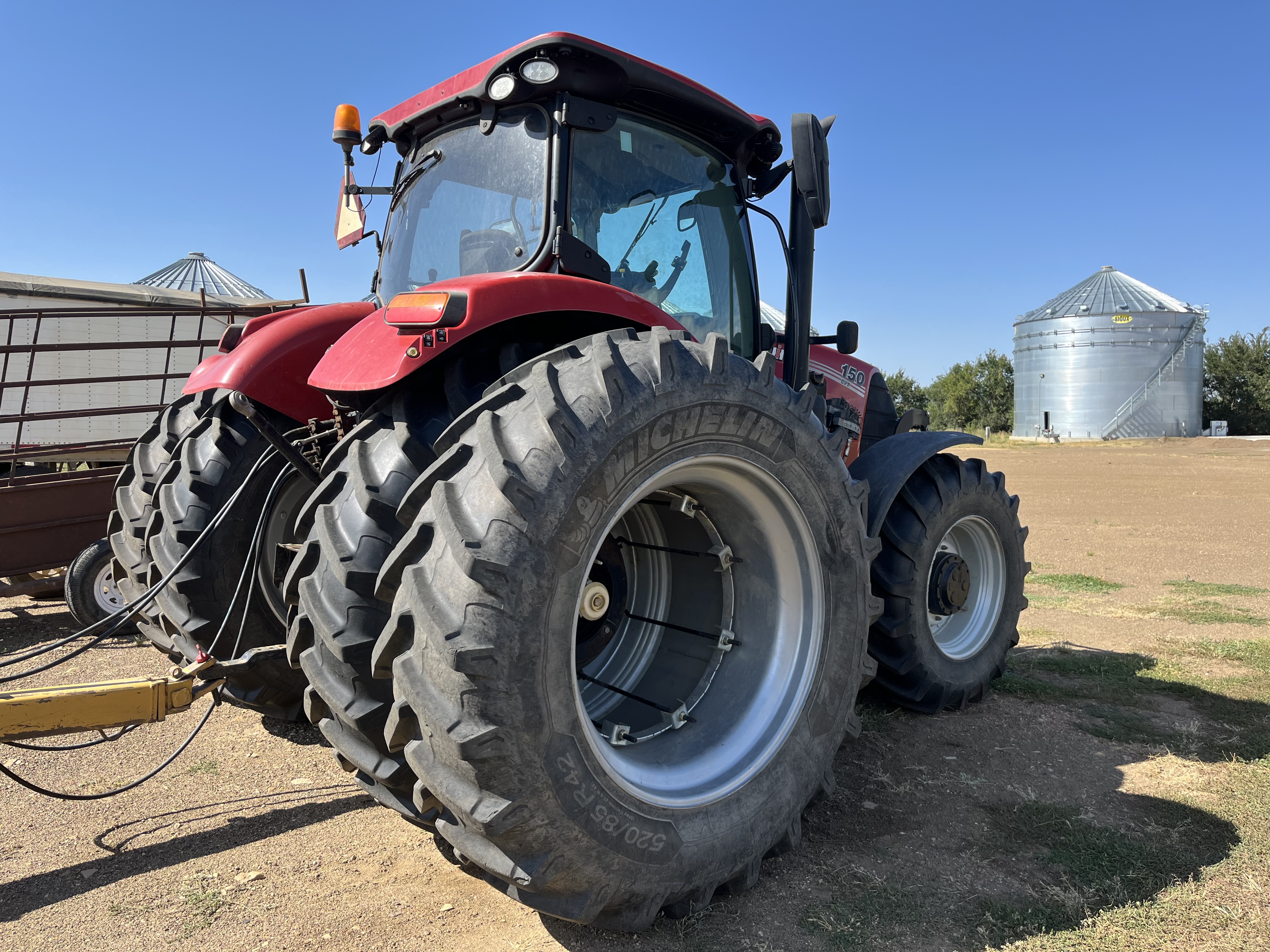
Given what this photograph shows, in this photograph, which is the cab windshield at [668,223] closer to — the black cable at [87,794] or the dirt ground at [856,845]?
the dirt ground at [856,845]

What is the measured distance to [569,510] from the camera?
6.47 ft

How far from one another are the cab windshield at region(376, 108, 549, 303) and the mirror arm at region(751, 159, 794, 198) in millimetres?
1157

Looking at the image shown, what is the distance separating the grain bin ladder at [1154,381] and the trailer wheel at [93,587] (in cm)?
3912

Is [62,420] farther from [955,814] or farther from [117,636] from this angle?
[955,814]

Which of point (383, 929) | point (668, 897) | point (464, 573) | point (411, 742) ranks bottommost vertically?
point (383, 929)

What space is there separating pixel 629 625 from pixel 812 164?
5.73 feet

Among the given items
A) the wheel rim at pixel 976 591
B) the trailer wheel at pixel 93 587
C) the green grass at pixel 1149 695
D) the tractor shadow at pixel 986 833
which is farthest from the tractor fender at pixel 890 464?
the trailer wheel at pixel 93 587

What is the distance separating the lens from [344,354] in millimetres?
2566

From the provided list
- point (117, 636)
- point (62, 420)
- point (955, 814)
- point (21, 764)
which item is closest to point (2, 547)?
point (117, 636)

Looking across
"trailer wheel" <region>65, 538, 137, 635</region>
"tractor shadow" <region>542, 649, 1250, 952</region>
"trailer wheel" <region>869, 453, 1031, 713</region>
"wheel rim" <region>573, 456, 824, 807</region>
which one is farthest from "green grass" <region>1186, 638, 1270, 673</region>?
"trailer wheel" <region>65, 538, 137, 635</region>

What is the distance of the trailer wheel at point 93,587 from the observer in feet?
18.4

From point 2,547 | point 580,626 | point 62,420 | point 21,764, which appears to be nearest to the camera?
point 580,626

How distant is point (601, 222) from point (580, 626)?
139cm

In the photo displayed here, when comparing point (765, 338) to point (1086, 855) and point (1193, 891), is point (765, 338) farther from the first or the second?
point (1193, 891)
